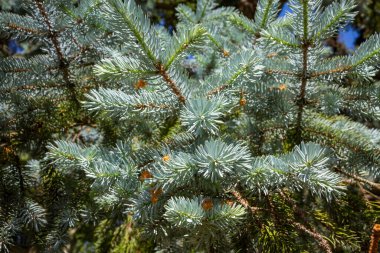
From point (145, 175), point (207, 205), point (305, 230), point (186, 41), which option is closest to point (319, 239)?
point (305, 230)

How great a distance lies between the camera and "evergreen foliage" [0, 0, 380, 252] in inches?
29.9

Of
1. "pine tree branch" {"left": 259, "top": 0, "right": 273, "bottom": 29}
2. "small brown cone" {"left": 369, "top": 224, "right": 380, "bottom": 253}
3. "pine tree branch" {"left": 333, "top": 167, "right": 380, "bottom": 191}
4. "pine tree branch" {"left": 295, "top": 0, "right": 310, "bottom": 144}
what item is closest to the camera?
"small brown cone" {"left": 369, "top": 224, "right": 380, "bottom": 253}

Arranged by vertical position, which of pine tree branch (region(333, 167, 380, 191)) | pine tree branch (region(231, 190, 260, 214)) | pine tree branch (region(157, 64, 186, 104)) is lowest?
pine tree branch (region(333, 167, 380, 191))

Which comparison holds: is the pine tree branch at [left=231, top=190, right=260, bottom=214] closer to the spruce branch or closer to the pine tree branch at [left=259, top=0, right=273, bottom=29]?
the spruce branch

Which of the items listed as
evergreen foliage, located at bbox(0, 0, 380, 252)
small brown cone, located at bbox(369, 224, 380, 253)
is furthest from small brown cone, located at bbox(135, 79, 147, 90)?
small brown cone, located at bbox(369, 224, 380, 253)

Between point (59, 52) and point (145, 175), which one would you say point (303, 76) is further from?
point (59, 52)

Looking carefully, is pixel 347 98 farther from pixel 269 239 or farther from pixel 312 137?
pixel 269 239

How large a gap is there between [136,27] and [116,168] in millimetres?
286

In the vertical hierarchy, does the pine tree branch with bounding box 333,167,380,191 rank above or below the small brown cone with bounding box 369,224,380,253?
below

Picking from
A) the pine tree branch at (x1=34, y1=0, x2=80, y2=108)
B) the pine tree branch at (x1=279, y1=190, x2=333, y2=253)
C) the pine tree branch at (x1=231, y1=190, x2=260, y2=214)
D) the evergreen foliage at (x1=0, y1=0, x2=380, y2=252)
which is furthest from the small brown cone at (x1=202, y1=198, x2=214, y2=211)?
the pine tree branch at (x1=34, y1=0, x2=80, y2=108)

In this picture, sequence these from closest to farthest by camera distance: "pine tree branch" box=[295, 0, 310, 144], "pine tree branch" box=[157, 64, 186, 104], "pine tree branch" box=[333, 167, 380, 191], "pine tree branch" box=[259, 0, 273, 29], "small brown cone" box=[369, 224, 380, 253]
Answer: "small brown cone" box=[369, 224, 380, 253], "pine tree branch" box=[157, 64, 186, 104], "pine tree branch" box=[295, 0, 310, 144], "pine tree branch" box=[333, 167, 380, 191], "pine tree branch" box=[259, 0, 273, 29]

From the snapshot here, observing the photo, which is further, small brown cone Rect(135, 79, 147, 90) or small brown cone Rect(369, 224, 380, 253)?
small brown cone Rect(135, 79, 147, 90)

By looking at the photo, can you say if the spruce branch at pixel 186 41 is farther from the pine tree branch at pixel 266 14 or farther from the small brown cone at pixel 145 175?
the pine tree branch at pixel 266 14

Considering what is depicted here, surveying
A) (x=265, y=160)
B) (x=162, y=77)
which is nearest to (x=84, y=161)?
(x=162, y=77)
